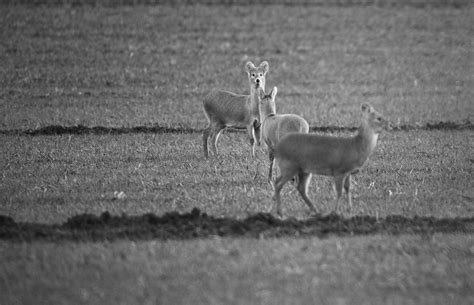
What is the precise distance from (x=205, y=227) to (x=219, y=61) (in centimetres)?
2406

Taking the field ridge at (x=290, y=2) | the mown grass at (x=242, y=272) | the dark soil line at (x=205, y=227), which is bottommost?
the dark soil line at (x=205, y=227)

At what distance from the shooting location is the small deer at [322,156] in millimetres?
12812

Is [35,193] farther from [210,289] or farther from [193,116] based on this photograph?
[193,116]

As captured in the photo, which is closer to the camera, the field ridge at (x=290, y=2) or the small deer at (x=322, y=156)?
the small deer at (x=322, y=156)

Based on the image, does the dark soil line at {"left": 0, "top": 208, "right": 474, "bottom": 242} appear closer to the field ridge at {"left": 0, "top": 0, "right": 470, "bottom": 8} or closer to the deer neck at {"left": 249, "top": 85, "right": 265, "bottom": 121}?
the deer neck at {"left": 249, "top": 85, "right": 265, "bottom": 121}

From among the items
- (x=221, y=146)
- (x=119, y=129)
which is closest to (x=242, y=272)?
(x=221, y=146)

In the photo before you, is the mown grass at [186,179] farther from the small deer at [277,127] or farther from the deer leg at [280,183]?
the small deer at [277,127]

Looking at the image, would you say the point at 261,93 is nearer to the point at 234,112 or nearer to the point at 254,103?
the point at 254,103

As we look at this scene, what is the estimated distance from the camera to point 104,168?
655 inches

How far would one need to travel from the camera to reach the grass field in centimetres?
952

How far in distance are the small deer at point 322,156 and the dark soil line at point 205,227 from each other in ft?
2.42

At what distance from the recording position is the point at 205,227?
11.9 meters

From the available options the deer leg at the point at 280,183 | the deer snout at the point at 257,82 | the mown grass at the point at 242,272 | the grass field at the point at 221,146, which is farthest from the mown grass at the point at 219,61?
the mown grass at the point at 242,272

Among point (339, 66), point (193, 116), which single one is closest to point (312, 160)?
point (193, 116)
